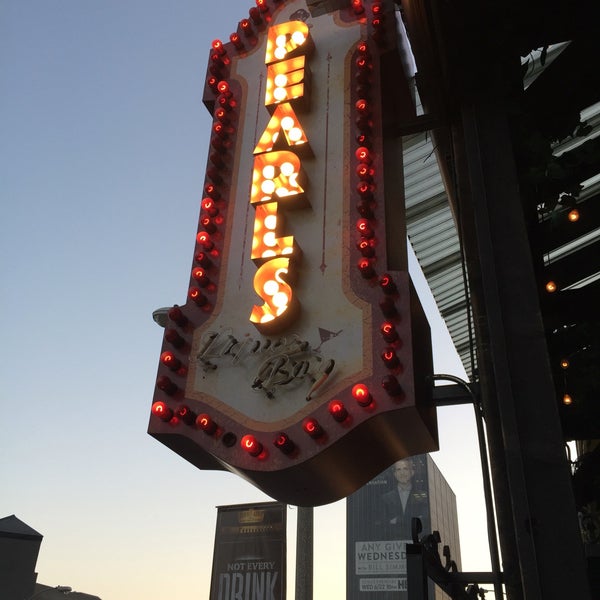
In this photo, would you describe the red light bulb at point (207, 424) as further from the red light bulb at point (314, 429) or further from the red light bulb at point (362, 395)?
the red light bulb at point (362, 395)

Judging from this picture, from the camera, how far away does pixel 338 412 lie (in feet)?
17.8

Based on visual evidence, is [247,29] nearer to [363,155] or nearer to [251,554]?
[363,155]

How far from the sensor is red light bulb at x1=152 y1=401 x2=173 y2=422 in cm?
613

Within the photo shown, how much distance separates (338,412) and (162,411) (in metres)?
1.89

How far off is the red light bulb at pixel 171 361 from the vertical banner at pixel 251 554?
3.67 meters

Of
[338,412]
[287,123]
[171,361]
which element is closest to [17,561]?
[171,361]

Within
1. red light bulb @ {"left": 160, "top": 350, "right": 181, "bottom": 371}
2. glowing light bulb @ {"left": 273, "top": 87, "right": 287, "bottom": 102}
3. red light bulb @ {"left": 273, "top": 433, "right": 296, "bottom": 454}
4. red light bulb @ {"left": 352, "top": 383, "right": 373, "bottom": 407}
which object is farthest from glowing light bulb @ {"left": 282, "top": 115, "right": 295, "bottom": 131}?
red light bulb @ {"left": 273, "top": 433, "right": 296, "bottom": 454}

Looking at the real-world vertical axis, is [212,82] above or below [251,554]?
above

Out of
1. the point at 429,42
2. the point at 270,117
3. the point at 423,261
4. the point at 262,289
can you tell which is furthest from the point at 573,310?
the point at 423,261

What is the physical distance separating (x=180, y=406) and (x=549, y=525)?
3799 mm

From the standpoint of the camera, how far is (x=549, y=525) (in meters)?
3.43

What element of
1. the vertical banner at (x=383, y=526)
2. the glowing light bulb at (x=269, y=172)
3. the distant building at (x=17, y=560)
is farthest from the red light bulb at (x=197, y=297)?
the vertical banner at (x=383, y=526)

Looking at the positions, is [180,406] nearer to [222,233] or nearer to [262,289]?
[262,289]

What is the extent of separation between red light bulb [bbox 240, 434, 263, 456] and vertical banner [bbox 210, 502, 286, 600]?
3894mm
